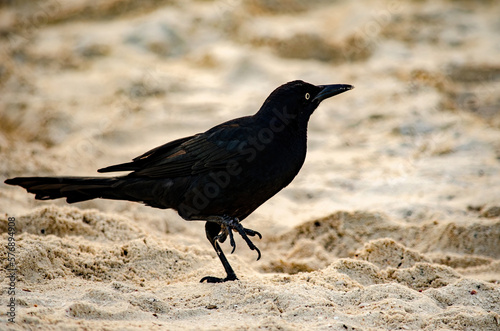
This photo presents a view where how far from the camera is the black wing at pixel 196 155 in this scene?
13.8 feet

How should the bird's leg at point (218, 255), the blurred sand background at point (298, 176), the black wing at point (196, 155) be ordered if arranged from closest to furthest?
the blurred sand background at point (298, 176) < the bird's leg at point (218, 255) < the black wing at point (196, 155)

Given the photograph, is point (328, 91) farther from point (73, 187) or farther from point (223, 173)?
point (73, 187)

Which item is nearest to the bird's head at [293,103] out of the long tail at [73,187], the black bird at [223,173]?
the black bird at [223,173]

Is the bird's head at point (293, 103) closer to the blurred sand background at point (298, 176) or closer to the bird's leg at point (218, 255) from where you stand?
the bird's leg at point (218, 255)

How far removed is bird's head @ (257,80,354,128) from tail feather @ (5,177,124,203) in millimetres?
1185

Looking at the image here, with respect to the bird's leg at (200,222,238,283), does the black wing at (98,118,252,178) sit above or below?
above

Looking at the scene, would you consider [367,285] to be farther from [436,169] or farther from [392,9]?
[392,9]

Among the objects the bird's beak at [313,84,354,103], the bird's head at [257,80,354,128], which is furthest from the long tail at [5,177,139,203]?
the bird's beak at [313,84,354,103]

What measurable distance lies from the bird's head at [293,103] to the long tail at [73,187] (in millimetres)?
1147

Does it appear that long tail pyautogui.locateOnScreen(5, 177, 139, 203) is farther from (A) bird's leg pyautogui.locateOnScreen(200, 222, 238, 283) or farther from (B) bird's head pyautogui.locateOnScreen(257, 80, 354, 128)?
(B) bird's head pyautogui.locateOnScreen(257, 80, 354, 128)

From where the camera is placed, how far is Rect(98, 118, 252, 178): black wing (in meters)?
4.19

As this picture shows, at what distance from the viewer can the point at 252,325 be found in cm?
315

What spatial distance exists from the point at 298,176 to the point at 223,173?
7.91 ft

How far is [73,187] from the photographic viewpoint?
169 inches
